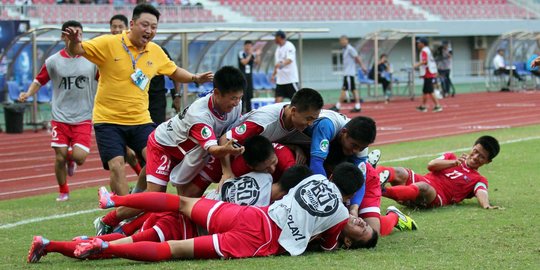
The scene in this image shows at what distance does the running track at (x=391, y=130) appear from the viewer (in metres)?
13.9

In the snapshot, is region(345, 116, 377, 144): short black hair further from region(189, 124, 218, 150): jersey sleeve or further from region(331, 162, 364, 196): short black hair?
region(189, 124, 218, 150): jersey sleeve

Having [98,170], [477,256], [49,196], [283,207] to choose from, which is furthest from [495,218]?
[98,170]

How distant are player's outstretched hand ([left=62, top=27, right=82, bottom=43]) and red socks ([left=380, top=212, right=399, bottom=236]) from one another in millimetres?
3256

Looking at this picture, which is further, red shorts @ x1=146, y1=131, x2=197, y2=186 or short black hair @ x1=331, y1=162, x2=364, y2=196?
red shorts @ x1=146, y1=131, x2=197, y2=186

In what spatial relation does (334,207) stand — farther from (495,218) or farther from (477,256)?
(495,218)

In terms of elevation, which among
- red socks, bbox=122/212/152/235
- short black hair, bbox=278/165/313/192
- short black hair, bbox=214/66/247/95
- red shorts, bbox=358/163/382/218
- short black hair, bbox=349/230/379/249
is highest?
short black hair, bbox=214/66/247/95

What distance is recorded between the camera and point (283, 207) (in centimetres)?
700

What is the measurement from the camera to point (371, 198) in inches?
312

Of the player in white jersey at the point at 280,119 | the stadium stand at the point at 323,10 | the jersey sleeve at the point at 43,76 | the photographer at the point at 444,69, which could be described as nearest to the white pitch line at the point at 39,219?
the jersey sleeve at the point at 43,76

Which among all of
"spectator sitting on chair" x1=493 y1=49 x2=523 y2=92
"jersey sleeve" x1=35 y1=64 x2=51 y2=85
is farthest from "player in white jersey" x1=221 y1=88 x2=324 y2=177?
"spectator sitting on chair" x1=493 y1=49 x2=523 y2=92

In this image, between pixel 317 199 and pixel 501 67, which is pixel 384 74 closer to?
pixel 501 67

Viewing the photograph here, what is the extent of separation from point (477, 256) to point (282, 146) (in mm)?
Answer: 1884

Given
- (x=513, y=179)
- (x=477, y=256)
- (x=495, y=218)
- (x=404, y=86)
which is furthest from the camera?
(x=404, y=86)

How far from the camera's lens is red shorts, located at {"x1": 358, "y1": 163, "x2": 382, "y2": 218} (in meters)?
7.84
